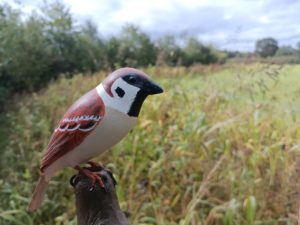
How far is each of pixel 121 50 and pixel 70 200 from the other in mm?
3134

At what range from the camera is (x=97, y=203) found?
55cm

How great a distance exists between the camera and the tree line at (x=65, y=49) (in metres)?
4.09

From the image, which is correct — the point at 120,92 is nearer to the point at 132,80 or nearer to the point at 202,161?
the point at 132,80

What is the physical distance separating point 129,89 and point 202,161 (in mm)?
1186

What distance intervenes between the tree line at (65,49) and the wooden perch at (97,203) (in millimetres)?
3314

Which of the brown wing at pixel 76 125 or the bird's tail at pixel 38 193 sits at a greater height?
the brown wing at pixel 76 125

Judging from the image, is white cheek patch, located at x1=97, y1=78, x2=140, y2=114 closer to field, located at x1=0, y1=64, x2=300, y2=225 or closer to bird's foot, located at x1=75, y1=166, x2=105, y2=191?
bird's foot, located at x1=75, y1=166, x2=105, y2=191

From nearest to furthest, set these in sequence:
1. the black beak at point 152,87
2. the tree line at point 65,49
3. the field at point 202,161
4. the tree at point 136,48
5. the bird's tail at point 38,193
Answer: the black beak at point 152,87
the bird's tail at point 38,193
the field at point 202,161
the tree line at point 65,49
the tree at point 136,48

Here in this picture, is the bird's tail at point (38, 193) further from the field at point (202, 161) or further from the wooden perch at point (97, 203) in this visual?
the field at point (202, 161)

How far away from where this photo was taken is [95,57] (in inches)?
194

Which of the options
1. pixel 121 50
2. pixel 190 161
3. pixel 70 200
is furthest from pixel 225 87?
pixel 121 50

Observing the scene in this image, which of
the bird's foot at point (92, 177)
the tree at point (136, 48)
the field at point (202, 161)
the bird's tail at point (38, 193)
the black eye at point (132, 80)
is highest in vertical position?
the tree at point (136, 48)

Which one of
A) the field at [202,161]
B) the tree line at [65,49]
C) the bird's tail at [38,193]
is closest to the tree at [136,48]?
the tree line at [65,49]

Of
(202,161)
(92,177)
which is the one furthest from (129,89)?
(202,161)
